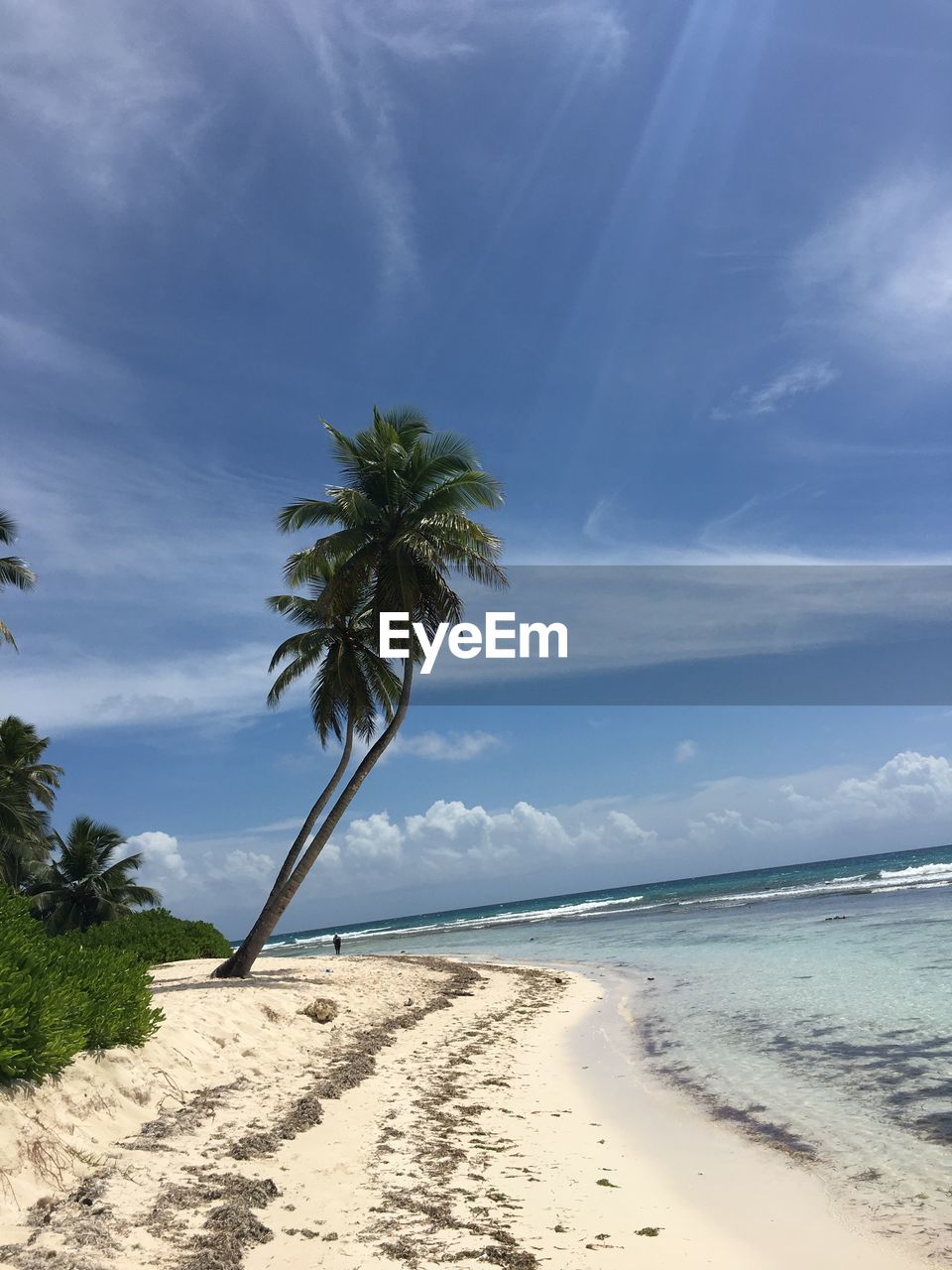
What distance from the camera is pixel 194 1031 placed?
9.02m

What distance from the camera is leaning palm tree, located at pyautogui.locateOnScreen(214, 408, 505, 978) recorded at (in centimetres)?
1694

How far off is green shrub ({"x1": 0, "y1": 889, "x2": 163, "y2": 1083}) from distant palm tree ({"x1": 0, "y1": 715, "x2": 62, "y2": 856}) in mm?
16874

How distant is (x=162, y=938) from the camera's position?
20812 millimetres

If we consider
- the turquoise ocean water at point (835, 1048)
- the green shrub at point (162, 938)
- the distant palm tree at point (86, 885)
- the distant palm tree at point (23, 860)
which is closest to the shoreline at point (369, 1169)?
the turquoise ocean water at point (835, 1048)

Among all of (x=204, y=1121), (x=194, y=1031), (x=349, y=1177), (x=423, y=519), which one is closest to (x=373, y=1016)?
(x=194, y=1031)

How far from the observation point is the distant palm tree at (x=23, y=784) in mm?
23172

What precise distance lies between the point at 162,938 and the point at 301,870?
784 centimetres

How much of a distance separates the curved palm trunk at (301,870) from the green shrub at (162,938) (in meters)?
5.23

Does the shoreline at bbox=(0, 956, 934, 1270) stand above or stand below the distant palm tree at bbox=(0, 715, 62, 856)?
below

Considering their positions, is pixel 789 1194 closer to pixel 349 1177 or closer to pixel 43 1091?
Result: pixel 349 1177

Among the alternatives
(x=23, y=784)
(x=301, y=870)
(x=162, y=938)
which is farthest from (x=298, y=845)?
(x=23, y=784)

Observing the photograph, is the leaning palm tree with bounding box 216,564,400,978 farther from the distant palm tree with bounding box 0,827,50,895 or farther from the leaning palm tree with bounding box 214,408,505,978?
the distant palm tree with bounding box 0,827,50,895

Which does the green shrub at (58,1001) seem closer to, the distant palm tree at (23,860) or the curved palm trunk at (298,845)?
the curved palm trunk at (298,845)

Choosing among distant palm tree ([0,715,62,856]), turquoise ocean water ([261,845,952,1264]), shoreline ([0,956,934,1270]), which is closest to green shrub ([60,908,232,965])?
distant palm tree ([0,715,62,856])
